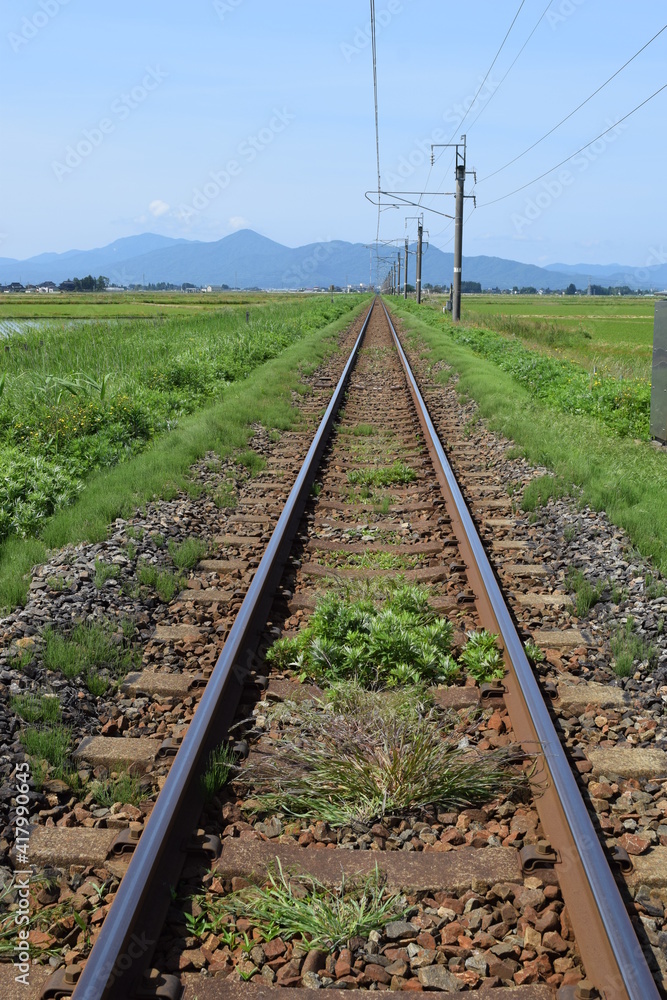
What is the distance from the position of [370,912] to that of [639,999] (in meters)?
0.85

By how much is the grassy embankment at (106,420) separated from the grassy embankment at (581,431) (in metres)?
3.15

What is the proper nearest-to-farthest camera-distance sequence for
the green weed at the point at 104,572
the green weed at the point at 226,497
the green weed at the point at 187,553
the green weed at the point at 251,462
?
the green weed at the point at 104,572 → the green weed at the point at 187,553 → the green weed at the point at 226,497 → the green weed at the point at 251,462

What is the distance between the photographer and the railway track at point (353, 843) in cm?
243

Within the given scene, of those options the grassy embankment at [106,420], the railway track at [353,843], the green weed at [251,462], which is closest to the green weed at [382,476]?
the green weed at [251,462]

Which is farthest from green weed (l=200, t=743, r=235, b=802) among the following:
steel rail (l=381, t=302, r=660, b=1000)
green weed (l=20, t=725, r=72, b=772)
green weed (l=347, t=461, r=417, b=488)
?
green weed (l=347, t=461, r=417, b=488)

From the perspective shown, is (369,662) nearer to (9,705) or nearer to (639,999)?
(9,705)

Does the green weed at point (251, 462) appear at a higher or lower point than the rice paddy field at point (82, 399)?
lower

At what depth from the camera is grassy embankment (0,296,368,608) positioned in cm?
661

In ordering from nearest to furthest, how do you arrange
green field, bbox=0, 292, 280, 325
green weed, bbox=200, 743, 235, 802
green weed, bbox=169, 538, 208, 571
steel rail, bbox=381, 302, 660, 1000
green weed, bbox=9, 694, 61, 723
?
1. steel rail, bbox=381, 302, 660, 1000
2. green weed, bbox=200, 743, 235, 802
3. green weed, bbox=9, 694, 61, 723
4. green weed, bbox=169, 538, 208, 571
5. green field, bbox=0, 292, 280, 325

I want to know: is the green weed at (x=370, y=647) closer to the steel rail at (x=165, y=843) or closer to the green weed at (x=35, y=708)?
the steel rail at (x=165, y=843)

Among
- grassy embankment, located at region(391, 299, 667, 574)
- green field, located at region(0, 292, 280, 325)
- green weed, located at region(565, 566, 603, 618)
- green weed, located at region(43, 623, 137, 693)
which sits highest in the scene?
green field, located at region(0, 292, 280, 325)

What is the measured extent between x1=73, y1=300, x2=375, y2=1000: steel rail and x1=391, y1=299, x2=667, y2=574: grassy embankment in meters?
2.83

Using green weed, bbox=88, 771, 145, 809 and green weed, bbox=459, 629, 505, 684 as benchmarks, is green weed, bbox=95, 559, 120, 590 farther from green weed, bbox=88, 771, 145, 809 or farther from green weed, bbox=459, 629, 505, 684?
green weed, bbox=459, 629, 505, 684

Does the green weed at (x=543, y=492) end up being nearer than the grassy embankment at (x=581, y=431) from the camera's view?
No
